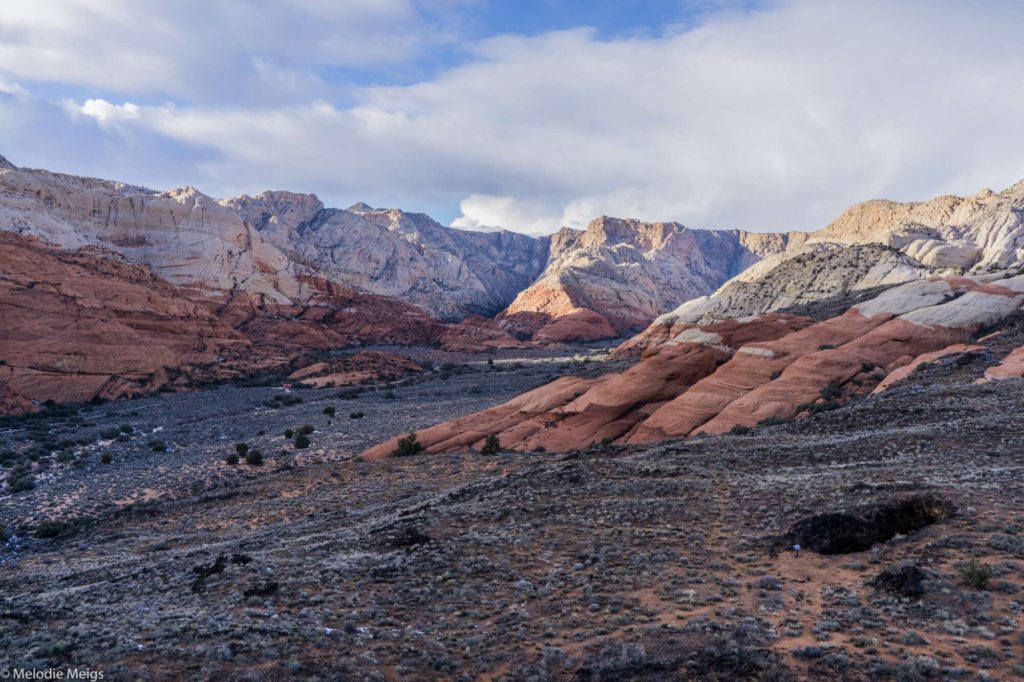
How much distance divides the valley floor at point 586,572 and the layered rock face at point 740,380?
404cm

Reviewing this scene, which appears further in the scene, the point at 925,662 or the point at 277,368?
the point at 277,368

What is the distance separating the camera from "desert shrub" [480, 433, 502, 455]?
22.6m

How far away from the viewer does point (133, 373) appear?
4650 centimetres

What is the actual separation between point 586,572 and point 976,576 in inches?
178

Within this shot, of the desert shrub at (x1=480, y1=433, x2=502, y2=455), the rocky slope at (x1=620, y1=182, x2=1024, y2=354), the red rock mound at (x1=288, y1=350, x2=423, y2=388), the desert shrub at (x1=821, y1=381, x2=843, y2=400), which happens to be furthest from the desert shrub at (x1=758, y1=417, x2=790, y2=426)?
the red rock mound at (x1=288, y1=350, x2=423, y2=388)

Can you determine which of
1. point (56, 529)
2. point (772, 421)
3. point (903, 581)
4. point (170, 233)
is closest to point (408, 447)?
point (56, 529)

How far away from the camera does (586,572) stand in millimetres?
8602

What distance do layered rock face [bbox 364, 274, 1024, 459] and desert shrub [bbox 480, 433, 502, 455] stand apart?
54cm

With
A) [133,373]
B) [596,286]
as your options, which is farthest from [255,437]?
[596,286]

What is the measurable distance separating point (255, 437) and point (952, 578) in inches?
1159

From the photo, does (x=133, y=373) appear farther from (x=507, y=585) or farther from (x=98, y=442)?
(x=507, y=585)

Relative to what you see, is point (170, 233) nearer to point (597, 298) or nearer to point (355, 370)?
point (355, 370)

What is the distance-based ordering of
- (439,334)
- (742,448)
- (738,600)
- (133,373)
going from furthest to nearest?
(439,334) < (133,373) < (742,448) < (738,600)

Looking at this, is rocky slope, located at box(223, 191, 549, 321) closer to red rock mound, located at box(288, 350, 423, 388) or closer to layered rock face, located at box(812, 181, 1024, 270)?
red rock mound, located at box(288, 350, 423, 388)
